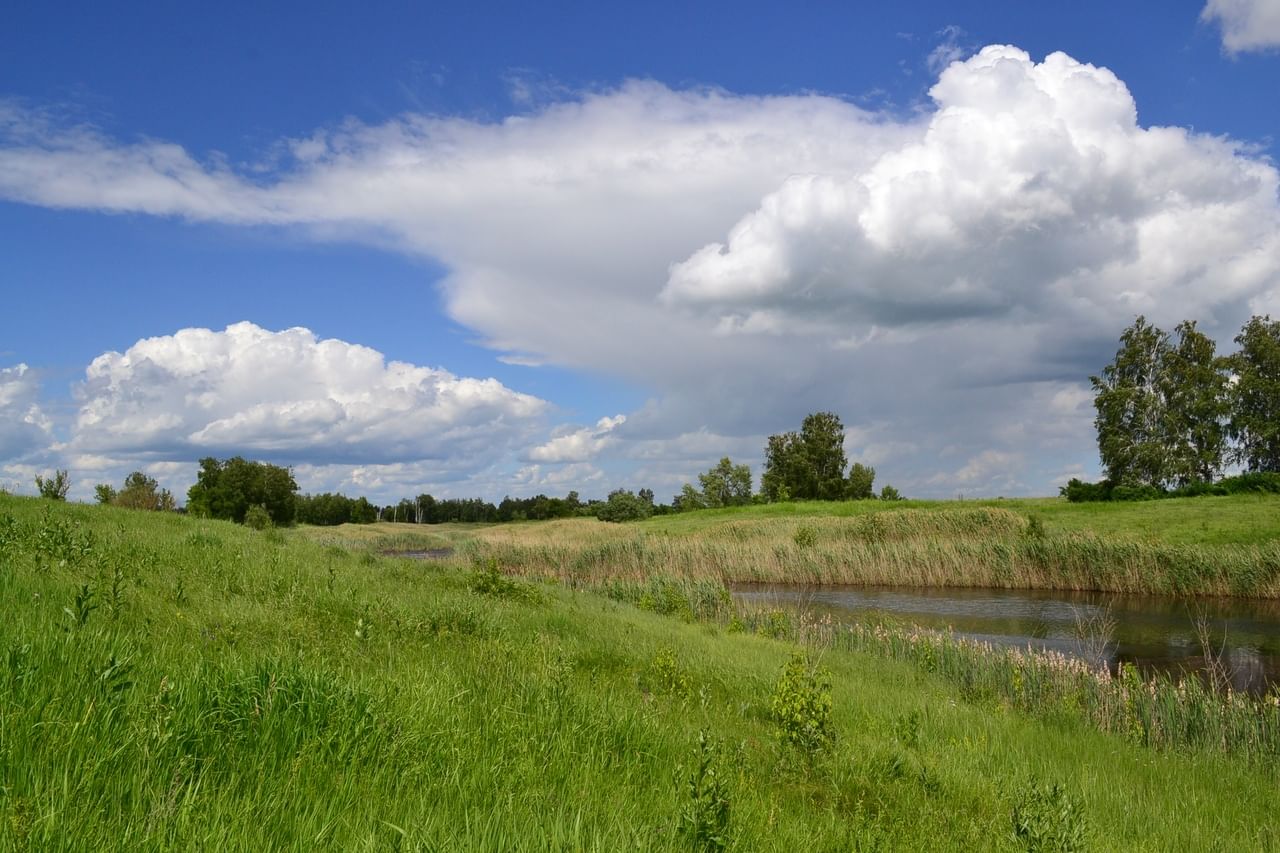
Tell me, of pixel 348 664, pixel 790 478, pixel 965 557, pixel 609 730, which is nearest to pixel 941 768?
pixel 609 730

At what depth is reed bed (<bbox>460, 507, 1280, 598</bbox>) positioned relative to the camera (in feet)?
93.2

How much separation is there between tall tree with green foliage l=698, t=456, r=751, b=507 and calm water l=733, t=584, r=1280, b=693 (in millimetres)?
72557

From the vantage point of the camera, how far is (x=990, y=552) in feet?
107

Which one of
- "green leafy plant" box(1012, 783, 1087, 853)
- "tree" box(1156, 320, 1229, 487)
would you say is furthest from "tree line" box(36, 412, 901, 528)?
"green leafy plant" box(1012, 783, 1087, 853)

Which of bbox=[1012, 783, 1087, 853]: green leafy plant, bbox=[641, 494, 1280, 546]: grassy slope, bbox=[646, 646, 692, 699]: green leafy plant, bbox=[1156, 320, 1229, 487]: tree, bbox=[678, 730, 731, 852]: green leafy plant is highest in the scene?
bbox=[1156, 320, 1229, 487]: tree

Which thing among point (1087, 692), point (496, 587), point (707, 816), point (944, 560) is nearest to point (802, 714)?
point (707, 816)

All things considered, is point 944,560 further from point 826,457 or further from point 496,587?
point 826,457

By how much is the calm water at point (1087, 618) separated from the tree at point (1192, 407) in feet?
131

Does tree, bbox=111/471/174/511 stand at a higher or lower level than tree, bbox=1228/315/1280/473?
lower

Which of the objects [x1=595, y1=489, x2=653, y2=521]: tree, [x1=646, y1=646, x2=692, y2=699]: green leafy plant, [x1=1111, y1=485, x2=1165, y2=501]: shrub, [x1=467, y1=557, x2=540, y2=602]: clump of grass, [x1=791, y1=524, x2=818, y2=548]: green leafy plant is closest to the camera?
[x1=646, y1=646, x2=692, y2=699]: green leafy plant

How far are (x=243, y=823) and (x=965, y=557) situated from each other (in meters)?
33.4

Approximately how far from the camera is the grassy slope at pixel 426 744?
3.31 m

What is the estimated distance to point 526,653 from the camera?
758cm

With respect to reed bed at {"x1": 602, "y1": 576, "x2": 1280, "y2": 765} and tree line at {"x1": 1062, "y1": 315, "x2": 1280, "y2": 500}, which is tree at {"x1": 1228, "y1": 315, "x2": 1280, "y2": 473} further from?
reed bed at {"x1": 602, "y1": 576, "x2": 1280, "y2": 765}
